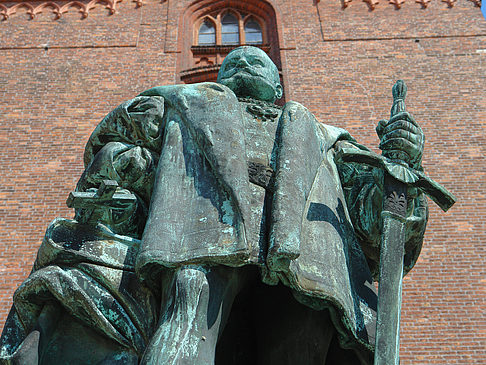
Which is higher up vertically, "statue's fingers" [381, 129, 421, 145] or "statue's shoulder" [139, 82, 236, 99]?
"statue's shoulder" [139, 82, 236, 99]

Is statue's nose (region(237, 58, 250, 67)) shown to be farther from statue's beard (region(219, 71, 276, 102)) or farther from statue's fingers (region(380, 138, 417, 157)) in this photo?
Answer: statue's fingers (region(380, 138, 417, 157))

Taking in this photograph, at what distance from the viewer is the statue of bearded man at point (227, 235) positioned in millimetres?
3137

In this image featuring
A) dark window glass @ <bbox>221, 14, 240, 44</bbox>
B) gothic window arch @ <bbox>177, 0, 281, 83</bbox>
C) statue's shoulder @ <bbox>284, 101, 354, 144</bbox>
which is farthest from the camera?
dark window glass @ <bbox>221, 14, 240, 44</bbox>

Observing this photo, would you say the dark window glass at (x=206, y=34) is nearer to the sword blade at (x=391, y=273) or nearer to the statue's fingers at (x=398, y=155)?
the statue's fingers at (x=398, y=155)

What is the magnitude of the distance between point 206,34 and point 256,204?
927cm

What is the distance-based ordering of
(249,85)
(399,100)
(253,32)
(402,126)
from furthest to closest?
(253,32)
(249,85)
(399,100)
(402,126)

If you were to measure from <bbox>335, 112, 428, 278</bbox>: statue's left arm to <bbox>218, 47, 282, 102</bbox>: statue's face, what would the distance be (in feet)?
1.79

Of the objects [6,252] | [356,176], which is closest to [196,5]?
[6,252]

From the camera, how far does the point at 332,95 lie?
10148 millimetres

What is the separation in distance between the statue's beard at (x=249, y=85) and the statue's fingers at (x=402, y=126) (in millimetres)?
823

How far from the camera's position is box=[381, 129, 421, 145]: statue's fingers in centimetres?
369

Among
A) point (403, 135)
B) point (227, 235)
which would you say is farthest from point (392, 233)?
point (227, 235)

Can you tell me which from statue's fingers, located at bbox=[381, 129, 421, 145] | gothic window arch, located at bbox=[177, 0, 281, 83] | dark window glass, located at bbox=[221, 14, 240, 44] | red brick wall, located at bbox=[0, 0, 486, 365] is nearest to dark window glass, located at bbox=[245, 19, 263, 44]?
gothic window arch, located at bbox=[177, 0, 281, 83]

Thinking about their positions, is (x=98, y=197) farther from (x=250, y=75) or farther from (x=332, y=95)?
(x=332, y=95)
